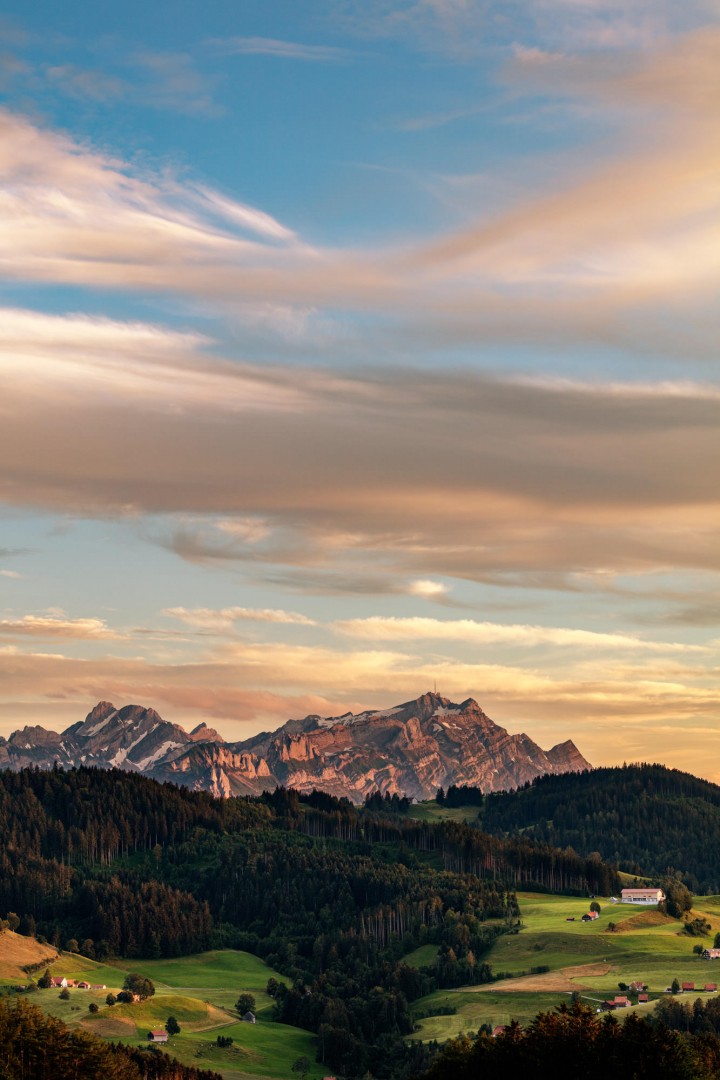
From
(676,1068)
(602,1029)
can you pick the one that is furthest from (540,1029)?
(676,1068)

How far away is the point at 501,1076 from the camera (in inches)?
7421

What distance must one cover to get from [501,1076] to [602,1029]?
47.1ft

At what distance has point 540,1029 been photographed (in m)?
194

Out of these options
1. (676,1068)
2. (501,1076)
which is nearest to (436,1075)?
(501,1076)

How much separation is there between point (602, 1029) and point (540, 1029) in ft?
26.2

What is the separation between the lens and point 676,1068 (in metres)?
181

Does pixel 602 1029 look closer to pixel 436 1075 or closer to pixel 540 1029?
pixel 540 1029

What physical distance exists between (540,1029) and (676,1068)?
1998 centimetres

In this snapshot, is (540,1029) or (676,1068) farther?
(540,1029)

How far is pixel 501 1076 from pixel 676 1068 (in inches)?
865

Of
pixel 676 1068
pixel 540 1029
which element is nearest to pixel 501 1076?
pixel 540 1029

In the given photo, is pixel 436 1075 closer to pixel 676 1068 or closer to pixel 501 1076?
pixel 501 1076

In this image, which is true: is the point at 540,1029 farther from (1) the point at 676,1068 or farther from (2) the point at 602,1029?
(1) the point at 676,1068
